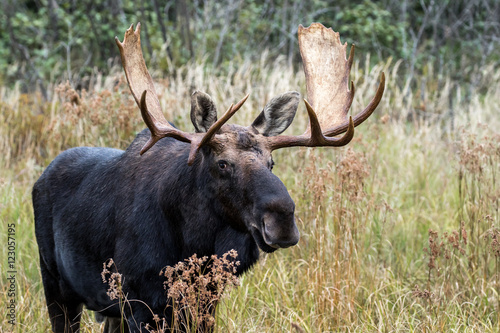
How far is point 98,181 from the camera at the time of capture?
350cm

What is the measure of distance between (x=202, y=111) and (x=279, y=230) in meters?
0.82

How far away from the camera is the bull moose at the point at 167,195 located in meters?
2.91

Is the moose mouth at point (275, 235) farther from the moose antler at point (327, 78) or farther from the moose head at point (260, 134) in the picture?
the moose antler at point (327, 78)

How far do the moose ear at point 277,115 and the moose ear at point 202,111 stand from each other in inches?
9.9

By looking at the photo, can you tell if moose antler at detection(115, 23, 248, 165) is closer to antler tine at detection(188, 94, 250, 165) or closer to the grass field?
antler tine at detection(188, 94, 250, 165)

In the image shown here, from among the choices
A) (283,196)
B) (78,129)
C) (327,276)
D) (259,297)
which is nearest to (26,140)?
(78,129)

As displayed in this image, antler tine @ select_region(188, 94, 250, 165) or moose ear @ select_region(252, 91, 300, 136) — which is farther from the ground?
moose ear @ select_region(252, 91, 300, 136)

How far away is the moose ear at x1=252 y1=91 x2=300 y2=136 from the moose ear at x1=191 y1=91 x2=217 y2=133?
25 centimetres

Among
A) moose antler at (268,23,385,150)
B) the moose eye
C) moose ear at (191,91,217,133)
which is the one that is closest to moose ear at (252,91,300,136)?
moose antler at (268,23,385,150)

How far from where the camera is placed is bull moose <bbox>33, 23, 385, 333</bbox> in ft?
9.56

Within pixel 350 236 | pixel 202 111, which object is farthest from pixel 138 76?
pixel 350 236

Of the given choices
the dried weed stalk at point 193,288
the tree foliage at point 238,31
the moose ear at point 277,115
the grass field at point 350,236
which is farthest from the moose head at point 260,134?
the tree foliage at point 238,31

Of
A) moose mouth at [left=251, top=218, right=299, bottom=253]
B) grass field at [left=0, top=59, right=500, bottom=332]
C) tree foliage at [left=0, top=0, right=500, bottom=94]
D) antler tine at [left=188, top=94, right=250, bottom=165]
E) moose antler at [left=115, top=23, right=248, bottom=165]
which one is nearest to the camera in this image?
moose mouth at [left=251, top=218, right=299, bottom=253]

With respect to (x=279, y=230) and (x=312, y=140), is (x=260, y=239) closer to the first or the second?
(x=279, y=230)
